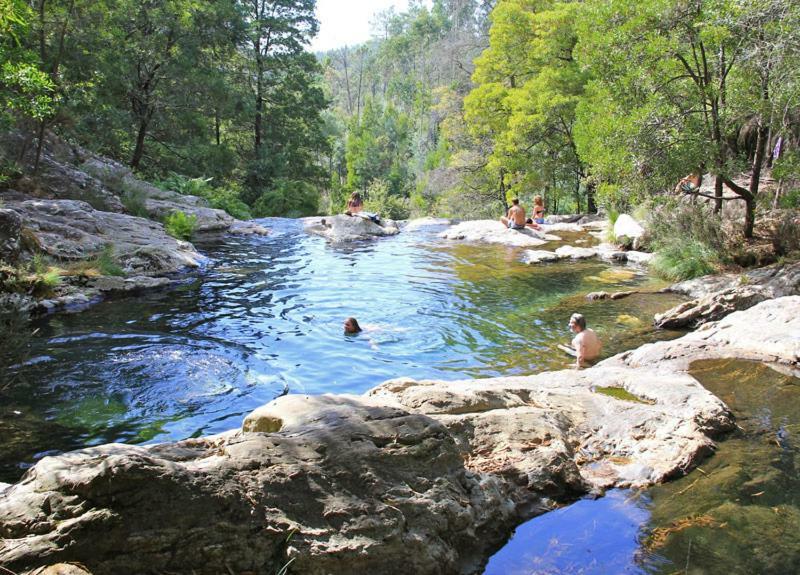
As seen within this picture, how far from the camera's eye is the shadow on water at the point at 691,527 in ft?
10.7

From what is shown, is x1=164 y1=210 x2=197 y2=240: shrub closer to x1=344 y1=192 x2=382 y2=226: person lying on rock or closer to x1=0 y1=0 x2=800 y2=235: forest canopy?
x1=0 y1=0 x2=800 y2=235: forest canopy

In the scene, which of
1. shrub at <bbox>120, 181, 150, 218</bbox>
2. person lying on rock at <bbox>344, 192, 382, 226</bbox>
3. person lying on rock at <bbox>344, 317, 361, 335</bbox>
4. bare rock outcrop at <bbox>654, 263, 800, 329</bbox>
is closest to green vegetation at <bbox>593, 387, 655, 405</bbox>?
bare rock outcrop at <bbox>654, 263, 800, 329</bbox>

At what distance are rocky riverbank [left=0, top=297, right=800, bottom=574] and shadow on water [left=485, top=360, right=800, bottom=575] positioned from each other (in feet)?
0.51

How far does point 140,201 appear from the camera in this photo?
19172 mm

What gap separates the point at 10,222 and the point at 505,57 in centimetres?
2429


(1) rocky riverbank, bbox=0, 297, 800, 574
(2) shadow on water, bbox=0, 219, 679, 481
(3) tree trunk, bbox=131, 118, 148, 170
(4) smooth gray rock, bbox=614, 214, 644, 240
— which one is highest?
(3) tree trunk, bbox=131, 118, 148, 170

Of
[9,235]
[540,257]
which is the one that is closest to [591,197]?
[540,257]

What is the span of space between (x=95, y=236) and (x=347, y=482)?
39.9ft

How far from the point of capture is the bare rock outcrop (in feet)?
31.4

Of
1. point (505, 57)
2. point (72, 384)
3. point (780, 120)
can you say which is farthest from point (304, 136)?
point (72, 384)

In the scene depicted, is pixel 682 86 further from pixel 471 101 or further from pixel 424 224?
pixel 471 101

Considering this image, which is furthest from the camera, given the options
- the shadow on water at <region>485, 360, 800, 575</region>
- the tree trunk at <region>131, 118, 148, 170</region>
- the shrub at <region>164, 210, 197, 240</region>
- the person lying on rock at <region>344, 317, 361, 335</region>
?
the tree trunk at <region>131, 118, 148, 170</region>

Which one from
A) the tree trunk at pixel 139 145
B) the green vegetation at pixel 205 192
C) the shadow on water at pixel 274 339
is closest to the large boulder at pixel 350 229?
the green vegetation at pixel 205 192

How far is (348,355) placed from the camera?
8.68 metres
